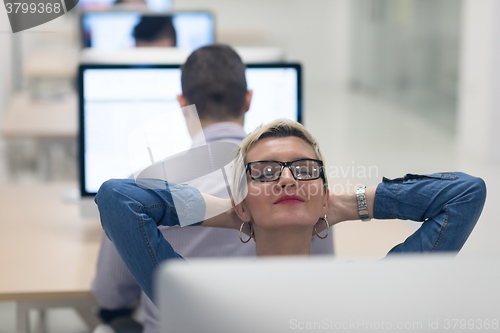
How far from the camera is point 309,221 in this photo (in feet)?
3.52

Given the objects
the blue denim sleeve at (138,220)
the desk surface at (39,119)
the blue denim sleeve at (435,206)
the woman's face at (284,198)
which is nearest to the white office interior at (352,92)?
the desk surface at (39,119)

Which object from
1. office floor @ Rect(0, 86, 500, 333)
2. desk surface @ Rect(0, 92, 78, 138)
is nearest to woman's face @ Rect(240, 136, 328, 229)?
office floor @ Rect(0, 86, 500, 333)

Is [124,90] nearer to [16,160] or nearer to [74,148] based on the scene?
[74,148]

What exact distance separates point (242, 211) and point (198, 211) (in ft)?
0.26

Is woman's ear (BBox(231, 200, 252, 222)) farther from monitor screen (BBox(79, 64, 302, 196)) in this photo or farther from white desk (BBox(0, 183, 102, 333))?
monitor screen (BBox(79, 64, 302, 196))

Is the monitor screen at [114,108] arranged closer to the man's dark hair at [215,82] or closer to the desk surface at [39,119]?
the man's dark hair at [215,82]

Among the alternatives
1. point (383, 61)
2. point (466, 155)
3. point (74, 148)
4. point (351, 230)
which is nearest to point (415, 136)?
point (466, 155)

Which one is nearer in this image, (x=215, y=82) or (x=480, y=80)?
(x=215, y=82)

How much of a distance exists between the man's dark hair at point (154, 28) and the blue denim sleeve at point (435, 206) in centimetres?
267

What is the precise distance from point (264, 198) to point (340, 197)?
0.16m

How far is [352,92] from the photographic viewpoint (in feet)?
29.0

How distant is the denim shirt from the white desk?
0.56 metres

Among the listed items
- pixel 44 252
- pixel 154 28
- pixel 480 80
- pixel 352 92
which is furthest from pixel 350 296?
pixel 352 92

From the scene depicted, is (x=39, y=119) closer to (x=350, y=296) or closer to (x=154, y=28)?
(x=154, y=28)
